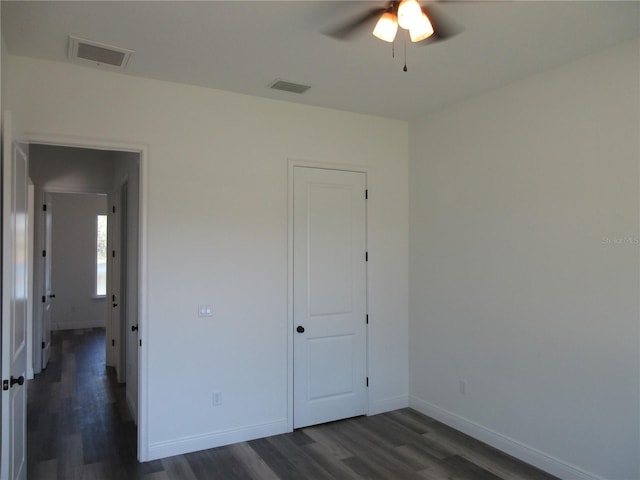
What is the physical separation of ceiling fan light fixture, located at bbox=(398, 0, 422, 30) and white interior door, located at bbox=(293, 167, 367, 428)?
209cm

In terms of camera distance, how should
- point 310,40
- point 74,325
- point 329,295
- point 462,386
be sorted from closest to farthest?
point 310,40 → point 462,386 → point 329,295 → point 74,325

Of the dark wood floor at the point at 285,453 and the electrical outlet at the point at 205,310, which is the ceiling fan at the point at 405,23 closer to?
the electrical outlet at the point at 205,310

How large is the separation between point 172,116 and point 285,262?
5.00 ft

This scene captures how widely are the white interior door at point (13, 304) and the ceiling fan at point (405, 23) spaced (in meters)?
1.87

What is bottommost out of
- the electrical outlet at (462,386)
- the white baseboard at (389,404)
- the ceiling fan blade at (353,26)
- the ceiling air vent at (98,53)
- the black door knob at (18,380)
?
the white baseboard at (389,404)

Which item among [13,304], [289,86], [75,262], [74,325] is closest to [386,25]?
[289,86]

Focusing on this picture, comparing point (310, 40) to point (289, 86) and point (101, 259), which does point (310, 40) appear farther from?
point (101, 259)

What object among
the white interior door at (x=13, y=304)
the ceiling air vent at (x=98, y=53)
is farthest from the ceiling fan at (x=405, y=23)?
the white interior door at (x=13, y=304)

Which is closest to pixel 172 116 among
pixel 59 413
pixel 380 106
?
pixel 380 106

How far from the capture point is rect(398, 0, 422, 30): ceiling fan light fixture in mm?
1913

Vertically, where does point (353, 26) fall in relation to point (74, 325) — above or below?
above

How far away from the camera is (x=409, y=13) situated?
1922 millimetres

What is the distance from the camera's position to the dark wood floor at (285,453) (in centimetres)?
311

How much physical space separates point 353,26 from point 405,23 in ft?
1.33
